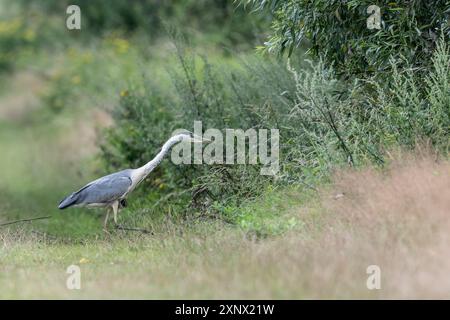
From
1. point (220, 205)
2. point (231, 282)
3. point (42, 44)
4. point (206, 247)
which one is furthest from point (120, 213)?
point (42, 44)

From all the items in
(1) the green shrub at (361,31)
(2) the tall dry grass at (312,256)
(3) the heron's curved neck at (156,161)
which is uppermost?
(1) the green shrub at (361,31)

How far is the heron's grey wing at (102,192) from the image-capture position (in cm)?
1060

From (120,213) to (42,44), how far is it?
15506 mm

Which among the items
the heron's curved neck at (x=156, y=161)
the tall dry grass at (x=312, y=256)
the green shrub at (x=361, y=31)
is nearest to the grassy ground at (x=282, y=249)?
the tall dry grass at (x=312, y=256)

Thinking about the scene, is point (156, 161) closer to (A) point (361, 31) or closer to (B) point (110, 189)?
(B) point (110, 189)

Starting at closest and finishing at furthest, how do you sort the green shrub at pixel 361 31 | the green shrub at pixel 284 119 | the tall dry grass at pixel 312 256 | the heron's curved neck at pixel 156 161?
the tall dry grass at pixel 312 256 → the green shrub at pixel 284 119 → the green shrub at pixel 361 31 → the heron's curved neck at pixel 156 161

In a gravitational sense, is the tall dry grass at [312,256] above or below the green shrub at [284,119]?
below

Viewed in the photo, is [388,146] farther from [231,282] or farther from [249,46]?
[249,46]

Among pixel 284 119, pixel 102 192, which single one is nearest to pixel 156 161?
pixel 102 192

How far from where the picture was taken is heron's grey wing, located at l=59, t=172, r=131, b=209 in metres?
10.6

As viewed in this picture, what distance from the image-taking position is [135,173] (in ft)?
35.4

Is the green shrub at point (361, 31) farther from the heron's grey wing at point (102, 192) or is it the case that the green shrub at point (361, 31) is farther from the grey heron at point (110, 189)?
the heron's grey wing at point (102, 192)

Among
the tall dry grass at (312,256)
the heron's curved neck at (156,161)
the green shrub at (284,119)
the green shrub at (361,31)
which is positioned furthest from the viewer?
the heron's curved neck at (156,161)

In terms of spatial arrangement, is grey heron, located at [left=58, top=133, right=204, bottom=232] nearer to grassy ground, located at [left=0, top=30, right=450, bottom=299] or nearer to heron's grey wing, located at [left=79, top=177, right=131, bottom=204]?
heron's grey wing, located at [left=79, top=177, right=131, bottom=204]
